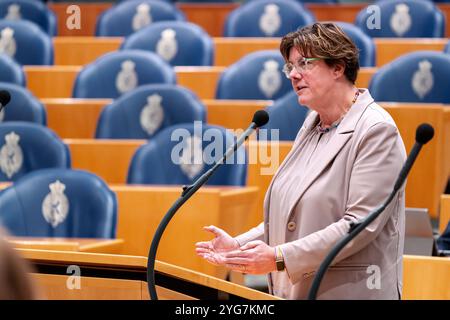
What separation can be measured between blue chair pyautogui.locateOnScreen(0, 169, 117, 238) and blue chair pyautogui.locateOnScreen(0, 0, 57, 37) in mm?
2048

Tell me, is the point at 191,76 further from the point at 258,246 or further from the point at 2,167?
the point at 258,246

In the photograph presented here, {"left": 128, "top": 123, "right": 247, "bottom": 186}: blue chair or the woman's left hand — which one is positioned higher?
the woman's left hand

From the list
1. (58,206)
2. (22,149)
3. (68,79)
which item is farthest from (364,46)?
(58,206)

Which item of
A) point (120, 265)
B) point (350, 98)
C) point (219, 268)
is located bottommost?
point (219, 268)

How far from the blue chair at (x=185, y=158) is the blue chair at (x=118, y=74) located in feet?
2.32

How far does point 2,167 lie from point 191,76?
0.94 m

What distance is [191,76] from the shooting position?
361 cm

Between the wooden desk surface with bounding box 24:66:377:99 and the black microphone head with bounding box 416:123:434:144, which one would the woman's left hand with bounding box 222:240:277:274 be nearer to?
the black microphone head with bounding box 416:123:434:144

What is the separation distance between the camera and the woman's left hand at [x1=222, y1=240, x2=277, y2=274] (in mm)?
1377

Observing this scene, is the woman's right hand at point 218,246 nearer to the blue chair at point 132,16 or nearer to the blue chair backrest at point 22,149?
the blue chair backrest at point 22,149

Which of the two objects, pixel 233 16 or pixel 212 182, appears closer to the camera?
pixel 212 182

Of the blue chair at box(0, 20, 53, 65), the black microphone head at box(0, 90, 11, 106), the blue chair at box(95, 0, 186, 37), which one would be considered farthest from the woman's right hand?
the blue chair at box(95, 0, 186, 37)

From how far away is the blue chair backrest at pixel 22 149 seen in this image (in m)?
2.91
